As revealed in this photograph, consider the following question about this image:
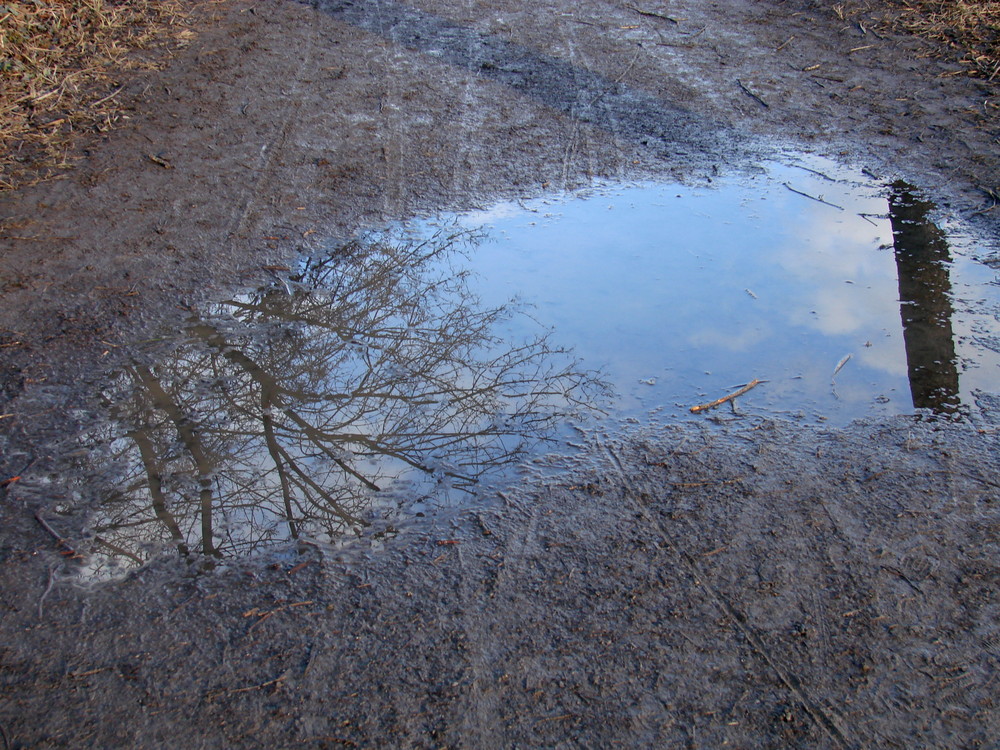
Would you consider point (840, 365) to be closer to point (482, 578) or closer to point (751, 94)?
point (482, 578)

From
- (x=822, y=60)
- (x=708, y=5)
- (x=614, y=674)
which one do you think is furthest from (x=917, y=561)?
(x=708, y=5)

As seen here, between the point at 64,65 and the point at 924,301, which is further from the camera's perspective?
the point at 64,65

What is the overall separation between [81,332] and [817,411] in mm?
3530

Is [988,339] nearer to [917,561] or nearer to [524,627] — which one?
[917,561]

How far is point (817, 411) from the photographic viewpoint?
3434mm

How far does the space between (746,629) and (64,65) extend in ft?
22.3

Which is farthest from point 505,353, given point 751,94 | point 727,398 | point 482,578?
point 751,94

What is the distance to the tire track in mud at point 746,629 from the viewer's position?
84.4 inches

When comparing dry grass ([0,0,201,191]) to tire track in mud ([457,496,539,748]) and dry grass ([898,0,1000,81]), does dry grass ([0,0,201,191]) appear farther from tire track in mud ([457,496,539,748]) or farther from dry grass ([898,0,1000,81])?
dry grass ([898,0,1000,81])

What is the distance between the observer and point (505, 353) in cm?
378

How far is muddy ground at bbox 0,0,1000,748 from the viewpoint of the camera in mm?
2162

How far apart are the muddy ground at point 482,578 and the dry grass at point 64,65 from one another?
0.48m

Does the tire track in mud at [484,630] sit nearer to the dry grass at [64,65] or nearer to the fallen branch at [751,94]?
the dry grass at [64,65]

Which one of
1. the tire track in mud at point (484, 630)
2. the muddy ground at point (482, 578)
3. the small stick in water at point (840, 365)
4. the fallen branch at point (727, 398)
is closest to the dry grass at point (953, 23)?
the muddy ground at point (482, 578)
